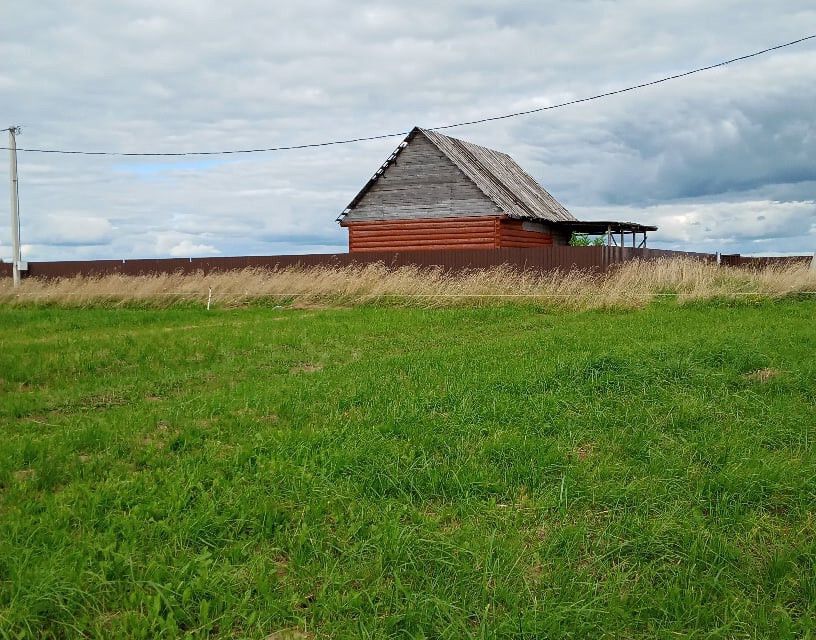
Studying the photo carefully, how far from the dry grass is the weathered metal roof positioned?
6586 mm

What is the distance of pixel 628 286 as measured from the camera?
66.2ft

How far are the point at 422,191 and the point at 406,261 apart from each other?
5.05 meters

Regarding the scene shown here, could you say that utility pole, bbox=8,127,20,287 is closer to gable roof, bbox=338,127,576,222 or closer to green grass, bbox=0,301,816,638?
gable roof, bbox=338,127,576,222

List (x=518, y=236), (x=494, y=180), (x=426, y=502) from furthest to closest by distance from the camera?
(x=494, y=180), (x=518, y=236), (x=426, y=502)

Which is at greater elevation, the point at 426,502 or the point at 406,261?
the point at 406,261

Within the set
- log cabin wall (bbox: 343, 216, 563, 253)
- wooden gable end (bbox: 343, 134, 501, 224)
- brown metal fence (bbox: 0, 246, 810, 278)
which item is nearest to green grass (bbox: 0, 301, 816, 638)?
brown metal fence (bbox: 0, 246, 810, 278)

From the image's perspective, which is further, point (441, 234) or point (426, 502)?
point (441, 234)

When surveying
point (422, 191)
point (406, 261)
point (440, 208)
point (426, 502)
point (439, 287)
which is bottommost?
point (426, 502)

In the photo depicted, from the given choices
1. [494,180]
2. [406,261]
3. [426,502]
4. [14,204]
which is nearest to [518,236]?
[494,180]

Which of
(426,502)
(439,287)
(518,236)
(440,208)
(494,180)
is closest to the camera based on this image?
(426,502)

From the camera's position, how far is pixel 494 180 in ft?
109

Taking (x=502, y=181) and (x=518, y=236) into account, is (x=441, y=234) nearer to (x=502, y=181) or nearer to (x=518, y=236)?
(x=518, y=236)

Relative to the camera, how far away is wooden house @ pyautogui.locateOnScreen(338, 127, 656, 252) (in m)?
30.5

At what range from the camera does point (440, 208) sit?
3125cm
